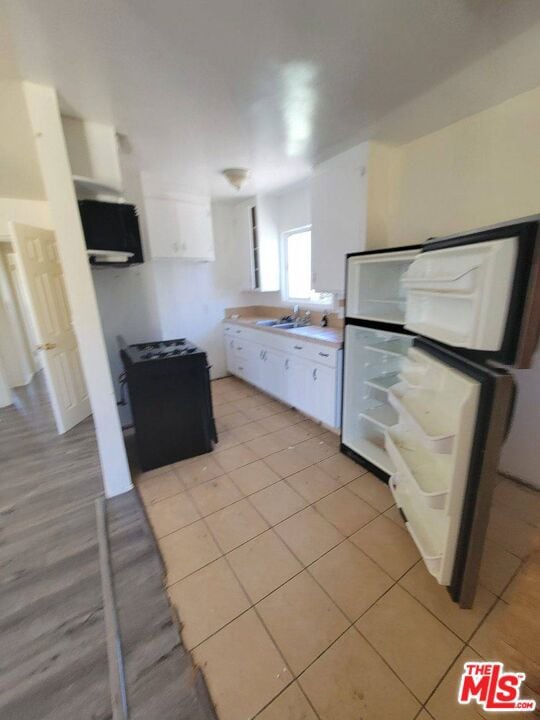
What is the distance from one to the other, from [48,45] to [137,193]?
4.39ft

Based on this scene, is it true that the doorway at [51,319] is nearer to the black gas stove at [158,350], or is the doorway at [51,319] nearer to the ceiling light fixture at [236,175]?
the black gas stove at [158,350]

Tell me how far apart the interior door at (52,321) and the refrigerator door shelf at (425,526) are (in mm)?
3144

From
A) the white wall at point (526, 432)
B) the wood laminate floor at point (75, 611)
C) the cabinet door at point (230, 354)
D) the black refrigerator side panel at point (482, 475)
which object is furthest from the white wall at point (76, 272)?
the white wall at point (526, 432)

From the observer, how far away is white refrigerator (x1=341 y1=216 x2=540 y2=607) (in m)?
0.85

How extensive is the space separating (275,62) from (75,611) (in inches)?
108

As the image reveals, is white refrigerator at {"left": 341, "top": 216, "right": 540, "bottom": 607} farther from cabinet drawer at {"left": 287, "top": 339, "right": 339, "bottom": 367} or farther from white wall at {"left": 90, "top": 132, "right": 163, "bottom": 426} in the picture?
white wall at {"left": 90, "top": 132, "right": 163, "bottom": 426}

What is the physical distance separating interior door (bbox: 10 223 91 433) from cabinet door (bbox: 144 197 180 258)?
3.38 ft

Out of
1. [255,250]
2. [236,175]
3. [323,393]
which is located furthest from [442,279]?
[255,250]

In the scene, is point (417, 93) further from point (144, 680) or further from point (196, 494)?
point (144, 680)

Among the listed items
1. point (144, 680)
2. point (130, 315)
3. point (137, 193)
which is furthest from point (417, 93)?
point (144, 680)

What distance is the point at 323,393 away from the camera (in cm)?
259

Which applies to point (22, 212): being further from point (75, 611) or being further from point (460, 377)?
point (460, 377)

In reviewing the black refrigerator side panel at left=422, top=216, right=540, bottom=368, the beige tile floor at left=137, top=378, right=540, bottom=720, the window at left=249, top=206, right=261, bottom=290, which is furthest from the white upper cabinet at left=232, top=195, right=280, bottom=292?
the black refrigerator side panel at left=422, top=216, right=540, bottom=368

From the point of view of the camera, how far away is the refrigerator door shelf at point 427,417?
42.8 inches
